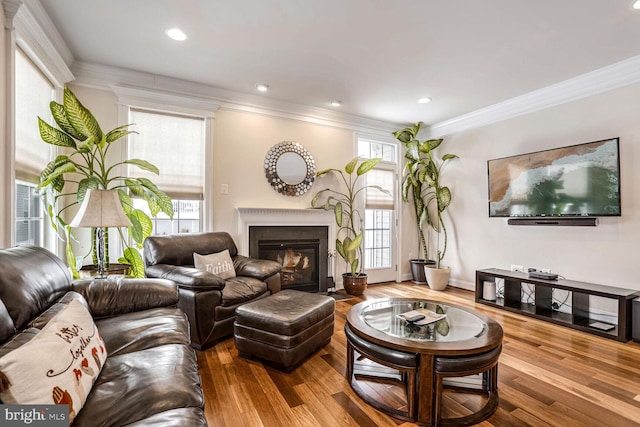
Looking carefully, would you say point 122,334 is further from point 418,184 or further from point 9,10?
point 418,184

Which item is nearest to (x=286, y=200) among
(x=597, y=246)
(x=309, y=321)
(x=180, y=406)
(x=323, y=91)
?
(x=323, y=91)

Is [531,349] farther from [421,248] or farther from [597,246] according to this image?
[421,248]

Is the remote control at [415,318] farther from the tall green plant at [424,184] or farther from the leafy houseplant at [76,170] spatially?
the tall green plant at [424,184]

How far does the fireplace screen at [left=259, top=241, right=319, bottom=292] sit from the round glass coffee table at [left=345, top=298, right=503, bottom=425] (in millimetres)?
2018

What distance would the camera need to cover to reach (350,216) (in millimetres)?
4637

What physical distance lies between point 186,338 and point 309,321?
892 mm

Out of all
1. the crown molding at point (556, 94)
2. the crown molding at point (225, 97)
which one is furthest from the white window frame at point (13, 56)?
the crown molding at point (556, 94)

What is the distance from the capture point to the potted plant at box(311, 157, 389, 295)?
4285 mm

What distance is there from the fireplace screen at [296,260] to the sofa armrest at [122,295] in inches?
74.7

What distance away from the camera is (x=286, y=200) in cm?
423

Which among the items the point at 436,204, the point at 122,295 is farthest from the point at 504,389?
the point at 436,204

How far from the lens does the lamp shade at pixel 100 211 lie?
2.26 meters

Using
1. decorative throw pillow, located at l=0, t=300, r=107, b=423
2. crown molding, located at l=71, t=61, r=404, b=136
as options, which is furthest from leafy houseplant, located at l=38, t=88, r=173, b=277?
decorative throw pillow, located at l=0, t=300, r=107, b=423

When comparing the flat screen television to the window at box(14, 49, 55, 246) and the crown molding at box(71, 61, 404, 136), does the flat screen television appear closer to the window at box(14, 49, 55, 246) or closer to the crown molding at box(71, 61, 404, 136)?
the crown molding at box(71, 61, 404, 136)
